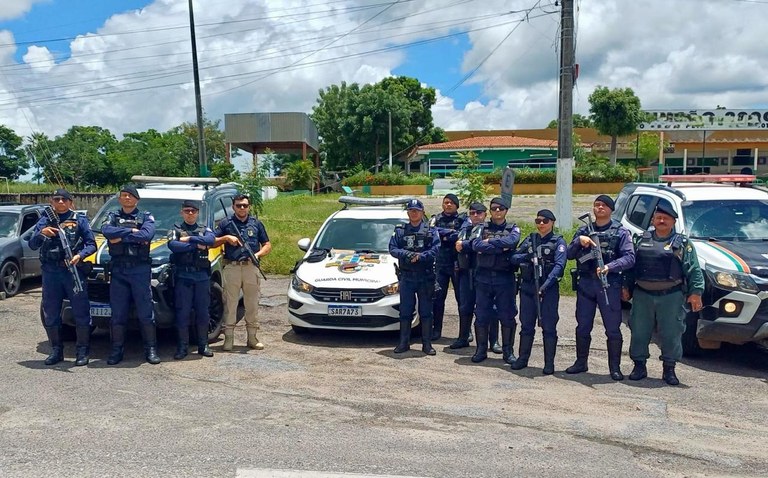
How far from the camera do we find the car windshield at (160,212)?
332 inches

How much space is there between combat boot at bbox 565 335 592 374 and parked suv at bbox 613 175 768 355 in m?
1.25

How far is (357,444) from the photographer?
471cm

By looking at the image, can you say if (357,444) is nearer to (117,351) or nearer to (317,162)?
(117,351)

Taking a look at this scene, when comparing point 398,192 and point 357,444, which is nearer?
point 357,444

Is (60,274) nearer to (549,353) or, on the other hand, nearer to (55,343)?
(55,343)

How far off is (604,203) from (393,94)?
4675 cm

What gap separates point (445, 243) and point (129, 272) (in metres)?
3.62

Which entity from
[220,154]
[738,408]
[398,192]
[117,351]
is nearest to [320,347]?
[117,351]

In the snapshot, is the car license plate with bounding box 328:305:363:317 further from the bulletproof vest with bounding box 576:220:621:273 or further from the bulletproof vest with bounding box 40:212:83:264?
the bulletproof vest with bounding box 40:212:83:264

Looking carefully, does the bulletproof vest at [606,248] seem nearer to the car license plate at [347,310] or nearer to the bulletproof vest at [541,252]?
the bulletproof vest at [541,252]

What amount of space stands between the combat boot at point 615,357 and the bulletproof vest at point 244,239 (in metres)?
4.02

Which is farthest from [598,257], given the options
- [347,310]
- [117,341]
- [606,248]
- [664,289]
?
[117,341]

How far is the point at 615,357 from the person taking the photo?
654 cm

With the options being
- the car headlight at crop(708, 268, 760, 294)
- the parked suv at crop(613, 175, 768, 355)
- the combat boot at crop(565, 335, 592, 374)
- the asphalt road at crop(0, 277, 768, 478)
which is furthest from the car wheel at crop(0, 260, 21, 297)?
the car headlight at crop(708, 268, 760, 294)
